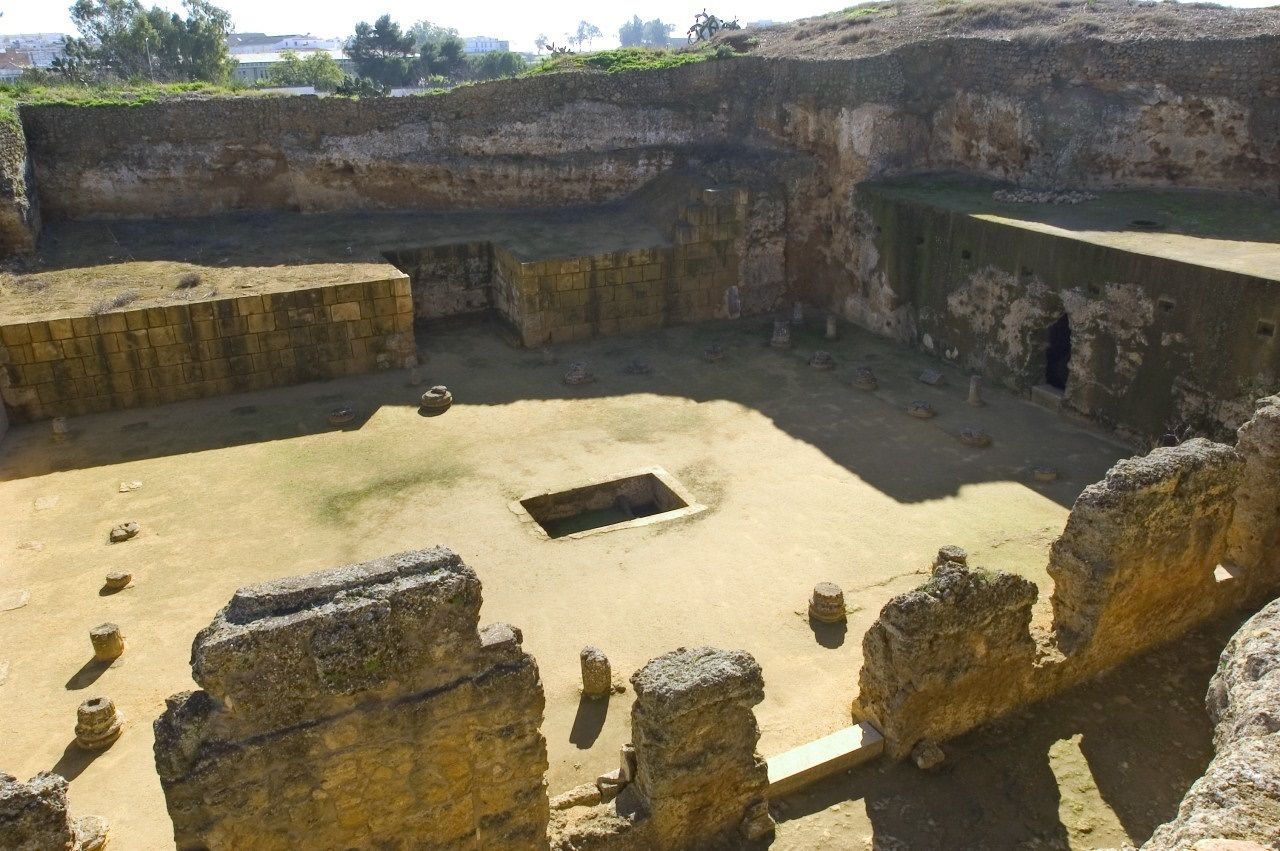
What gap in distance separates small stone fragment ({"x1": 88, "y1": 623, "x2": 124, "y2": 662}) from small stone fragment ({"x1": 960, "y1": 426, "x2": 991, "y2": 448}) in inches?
355

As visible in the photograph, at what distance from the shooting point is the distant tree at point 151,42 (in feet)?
122

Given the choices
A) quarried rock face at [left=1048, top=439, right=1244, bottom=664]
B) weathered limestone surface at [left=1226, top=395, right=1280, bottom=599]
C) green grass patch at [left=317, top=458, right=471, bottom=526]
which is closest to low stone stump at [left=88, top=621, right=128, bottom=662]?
green grass patch at [left=317, top=458, right=471, bottom=526]

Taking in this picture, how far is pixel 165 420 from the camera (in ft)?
40.8

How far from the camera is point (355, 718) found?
4711 mm

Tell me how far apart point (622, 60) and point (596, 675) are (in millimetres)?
14085

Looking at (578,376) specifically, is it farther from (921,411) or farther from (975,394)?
(975,394)

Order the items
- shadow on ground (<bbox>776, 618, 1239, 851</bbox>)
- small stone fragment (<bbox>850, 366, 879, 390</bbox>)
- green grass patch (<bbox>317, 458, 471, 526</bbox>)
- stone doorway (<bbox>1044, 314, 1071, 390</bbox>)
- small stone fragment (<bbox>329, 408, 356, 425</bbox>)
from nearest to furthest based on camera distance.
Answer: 1. shadow on ground (<bbox>776, 618, 1239, 851</bbox>)
2. green grass patch (<bbox>317, 458, 471, 526</bbox>)
3. small stone fragment (<bbox>329, 408, 356, 425</bbox>)
4. stone doorway (<bbox>1044, 314, 1071, 390</bbox>)
5. small stone fragment (<bbox>850, 366, 879, 390</bbox>)

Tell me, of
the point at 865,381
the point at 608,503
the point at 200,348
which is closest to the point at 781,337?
the point at 865,381

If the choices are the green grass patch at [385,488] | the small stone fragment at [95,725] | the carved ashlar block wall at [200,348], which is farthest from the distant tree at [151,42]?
the small stone fragment at [95,725]

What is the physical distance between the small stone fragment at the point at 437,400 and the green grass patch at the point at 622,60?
7.48m

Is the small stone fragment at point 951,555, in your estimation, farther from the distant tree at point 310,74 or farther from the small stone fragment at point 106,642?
the distant tree at point 310,74

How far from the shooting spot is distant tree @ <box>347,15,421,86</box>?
149ft

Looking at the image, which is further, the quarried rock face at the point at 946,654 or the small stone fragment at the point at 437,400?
the small stone fragment at the point at 437,400

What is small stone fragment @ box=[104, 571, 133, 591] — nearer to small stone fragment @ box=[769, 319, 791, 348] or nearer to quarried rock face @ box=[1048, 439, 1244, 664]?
Result: quarried rock face @ box=[1048, 439, 1244, 664]
